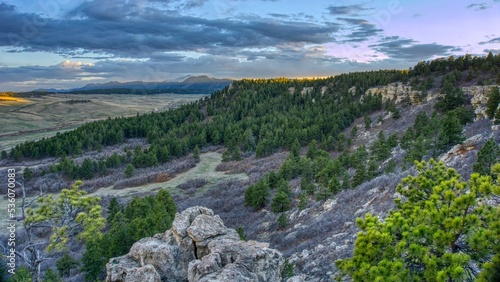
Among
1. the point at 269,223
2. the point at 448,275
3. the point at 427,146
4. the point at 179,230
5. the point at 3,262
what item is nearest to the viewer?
the point at 448,275

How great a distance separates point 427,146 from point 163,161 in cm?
4591

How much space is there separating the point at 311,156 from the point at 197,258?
3827 cm

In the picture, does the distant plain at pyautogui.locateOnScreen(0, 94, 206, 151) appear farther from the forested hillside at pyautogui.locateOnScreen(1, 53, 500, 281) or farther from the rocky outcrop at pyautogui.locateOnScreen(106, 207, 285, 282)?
the rocky outcrop at pyautogui.locateOnScreen(106, 207, 285, 282)

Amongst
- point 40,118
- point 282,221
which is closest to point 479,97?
point 282,221

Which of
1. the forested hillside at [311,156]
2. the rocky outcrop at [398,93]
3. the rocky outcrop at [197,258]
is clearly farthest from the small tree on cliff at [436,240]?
the rocky outcrop at [398,93]

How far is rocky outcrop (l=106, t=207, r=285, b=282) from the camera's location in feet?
39.1

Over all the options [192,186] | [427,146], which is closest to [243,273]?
[427,146]

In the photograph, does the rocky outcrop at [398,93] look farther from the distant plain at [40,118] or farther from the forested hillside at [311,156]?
the distant plain at [40,118]

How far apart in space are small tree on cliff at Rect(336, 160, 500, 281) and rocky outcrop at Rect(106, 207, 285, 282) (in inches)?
126

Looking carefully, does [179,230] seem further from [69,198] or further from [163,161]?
[163,161]

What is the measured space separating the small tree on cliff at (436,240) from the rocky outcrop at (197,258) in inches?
126

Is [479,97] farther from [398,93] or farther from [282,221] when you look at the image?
[282,221]

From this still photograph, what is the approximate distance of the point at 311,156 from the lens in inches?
2040

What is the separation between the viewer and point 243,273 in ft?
38.3
